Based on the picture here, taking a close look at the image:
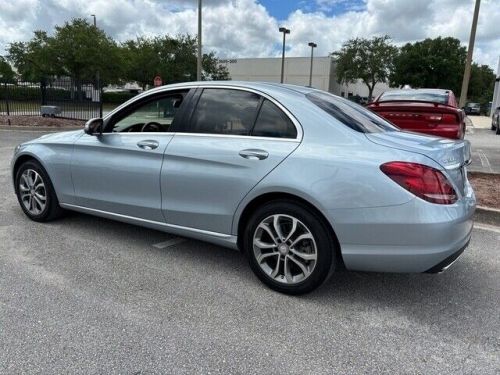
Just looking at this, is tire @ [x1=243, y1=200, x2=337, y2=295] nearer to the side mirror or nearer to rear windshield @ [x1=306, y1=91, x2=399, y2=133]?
rear windshield @ [x1=306, y1=91, x2=399, y2=133]

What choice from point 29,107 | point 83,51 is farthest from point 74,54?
point 29,107

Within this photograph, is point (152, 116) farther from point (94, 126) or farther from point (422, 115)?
point (422, 115)

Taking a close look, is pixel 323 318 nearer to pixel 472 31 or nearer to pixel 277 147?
pixel 277 147

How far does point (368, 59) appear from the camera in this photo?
189 feet

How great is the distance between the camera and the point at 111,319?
3021 mm

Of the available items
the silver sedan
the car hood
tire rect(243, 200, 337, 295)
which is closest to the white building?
the silver sedan

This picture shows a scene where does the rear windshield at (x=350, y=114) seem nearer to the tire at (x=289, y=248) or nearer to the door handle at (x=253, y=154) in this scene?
the door handle at (x=253, y=154)

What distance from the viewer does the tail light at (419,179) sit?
2.90 meters

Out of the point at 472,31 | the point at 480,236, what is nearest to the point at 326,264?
the point at 480,236

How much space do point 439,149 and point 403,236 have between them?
2.37ft

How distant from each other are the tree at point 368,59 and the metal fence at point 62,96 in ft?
147

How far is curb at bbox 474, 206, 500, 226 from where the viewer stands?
539 cm

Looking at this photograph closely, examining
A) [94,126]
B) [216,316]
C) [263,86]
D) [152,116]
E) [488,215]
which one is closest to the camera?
[216,316]

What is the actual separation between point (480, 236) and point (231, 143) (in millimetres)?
3118
